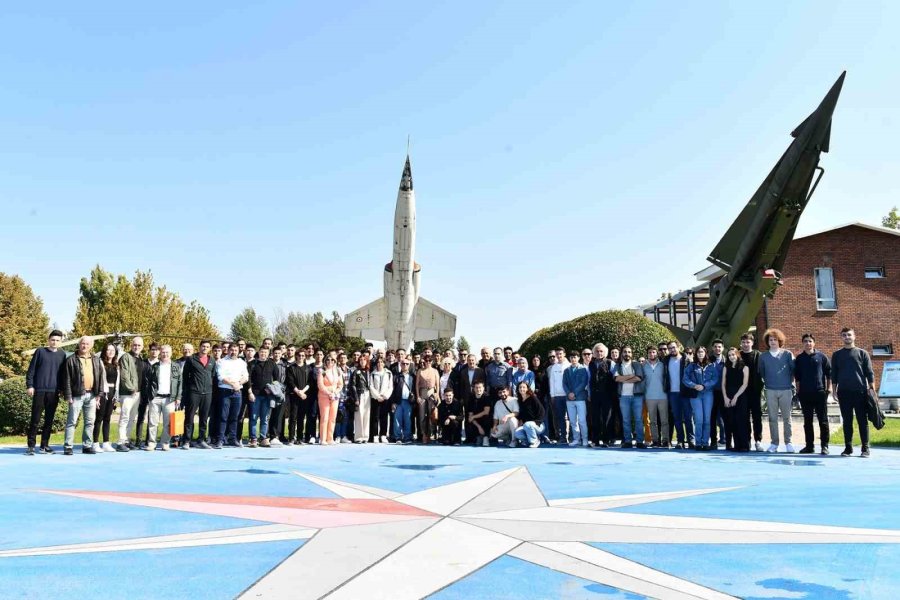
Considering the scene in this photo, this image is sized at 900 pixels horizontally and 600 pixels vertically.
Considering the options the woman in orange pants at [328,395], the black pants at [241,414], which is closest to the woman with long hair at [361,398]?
the woman in orange pants at [328,395]

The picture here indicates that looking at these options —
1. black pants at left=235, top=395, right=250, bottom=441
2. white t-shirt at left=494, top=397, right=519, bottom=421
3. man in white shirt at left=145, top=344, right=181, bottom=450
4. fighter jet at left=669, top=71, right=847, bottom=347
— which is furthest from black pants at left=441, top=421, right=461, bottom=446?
fighter jet at left=669, top=71, right=847, bottom=347

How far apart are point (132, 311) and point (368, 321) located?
447 inches

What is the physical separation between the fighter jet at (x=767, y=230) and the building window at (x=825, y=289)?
13.6m

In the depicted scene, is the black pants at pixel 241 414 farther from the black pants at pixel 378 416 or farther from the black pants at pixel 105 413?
the black pants at pixel 378 416

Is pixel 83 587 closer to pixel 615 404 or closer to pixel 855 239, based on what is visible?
pixel 615 404

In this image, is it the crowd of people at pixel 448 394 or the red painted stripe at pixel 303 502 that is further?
the crowd of people at pixel 448 394

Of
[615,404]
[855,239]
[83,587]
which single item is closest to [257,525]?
[83,587]

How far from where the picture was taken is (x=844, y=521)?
4570 millimetres

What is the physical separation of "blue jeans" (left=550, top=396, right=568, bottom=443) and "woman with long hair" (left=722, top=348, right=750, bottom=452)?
8.71ft

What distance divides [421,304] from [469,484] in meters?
20.9

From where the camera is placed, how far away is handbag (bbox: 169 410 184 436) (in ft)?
31.9

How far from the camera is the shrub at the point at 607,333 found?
1336 centimetres

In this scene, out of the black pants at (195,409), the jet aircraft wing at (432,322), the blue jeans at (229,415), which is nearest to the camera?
the black pants at (195,409)

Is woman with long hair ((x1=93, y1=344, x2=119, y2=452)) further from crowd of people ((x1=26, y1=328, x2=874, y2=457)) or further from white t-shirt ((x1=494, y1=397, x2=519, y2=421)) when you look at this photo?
white t-shirt ((x1=494, y1=397, x2=519, y2=421))
